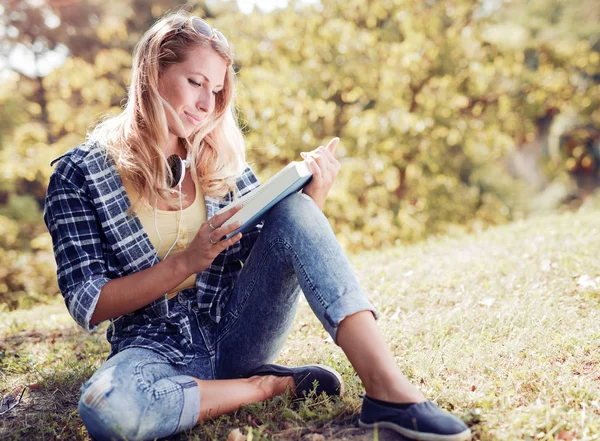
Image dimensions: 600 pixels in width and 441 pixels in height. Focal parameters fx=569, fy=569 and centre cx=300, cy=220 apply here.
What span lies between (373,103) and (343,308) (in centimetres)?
688

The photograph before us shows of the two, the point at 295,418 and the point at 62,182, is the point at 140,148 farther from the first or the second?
the point at 295,418

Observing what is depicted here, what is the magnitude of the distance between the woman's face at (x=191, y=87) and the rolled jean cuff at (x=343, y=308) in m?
0.91

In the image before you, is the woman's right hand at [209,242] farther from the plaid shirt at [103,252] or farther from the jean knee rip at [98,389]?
the jean knee rip at [98,389]

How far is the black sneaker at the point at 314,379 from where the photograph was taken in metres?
2.01

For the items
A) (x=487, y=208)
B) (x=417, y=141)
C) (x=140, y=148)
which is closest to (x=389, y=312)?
(x=140, y=148)

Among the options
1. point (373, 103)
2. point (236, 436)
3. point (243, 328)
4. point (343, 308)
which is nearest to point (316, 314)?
point (343, 308)

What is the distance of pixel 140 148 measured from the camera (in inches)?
81.9

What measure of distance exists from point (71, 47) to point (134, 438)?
11.0 meters

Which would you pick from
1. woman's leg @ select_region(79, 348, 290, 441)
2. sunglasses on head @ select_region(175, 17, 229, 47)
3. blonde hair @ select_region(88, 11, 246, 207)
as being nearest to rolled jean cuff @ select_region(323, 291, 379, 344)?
woman's leg @ select_region(79, 348, 290, 441)

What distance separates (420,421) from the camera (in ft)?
5.15

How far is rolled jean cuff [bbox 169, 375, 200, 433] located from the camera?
69.6 inches

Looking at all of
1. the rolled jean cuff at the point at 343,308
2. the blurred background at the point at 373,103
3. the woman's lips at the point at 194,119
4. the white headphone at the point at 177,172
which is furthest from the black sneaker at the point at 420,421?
the blurred background at the point at 373,103

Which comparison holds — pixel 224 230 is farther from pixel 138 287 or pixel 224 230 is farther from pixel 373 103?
pixel 373 103

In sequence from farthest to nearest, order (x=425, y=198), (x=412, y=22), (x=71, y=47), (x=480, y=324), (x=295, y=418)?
(x=71, y=47)
(x=425, y=198)
(x=412, y=22)
(x=480, y=324)
(x=295, y=418)
